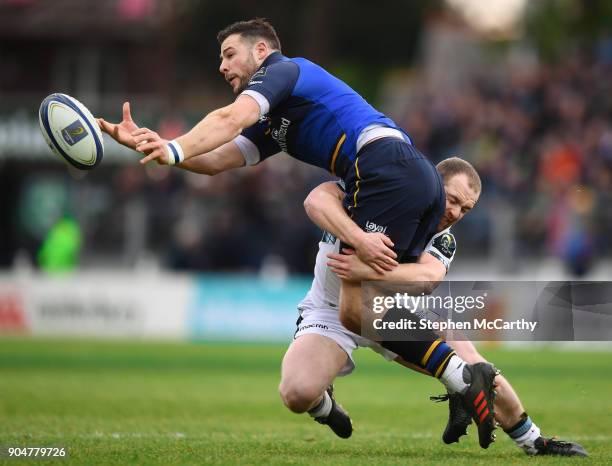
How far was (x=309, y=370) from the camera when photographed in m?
7.69

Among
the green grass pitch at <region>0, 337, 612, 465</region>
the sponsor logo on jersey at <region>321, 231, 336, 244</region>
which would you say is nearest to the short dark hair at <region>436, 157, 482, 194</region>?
the sponsor logo on jersey at <region>321, 231, 336, 244</region>

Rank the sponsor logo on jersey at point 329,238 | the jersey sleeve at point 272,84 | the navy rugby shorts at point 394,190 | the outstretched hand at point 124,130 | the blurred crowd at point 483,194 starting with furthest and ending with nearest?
the blurred crowd at point 483,194
the sponsor logo on jersey at point 329,238
the navy rugby shorts at point 394,190
the jersey sleeve at point 272,84
the outstretched hand at point 124,130

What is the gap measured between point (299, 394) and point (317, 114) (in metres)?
1.82

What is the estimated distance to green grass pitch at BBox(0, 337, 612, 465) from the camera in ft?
24.9

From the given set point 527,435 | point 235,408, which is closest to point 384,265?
point 527,435

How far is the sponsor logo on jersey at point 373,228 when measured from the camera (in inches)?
286

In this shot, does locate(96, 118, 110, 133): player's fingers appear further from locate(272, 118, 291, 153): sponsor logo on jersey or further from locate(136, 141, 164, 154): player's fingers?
locate(272, 118, 291, 153): sponsor logo on jersey

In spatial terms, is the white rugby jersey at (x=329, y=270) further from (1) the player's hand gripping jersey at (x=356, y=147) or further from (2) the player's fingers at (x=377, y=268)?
(2) the player's fingers at (x=377, y=268)

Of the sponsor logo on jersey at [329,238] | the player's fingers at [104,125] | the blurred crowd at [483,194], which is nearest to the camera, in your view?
the player's fingers at [104,125]

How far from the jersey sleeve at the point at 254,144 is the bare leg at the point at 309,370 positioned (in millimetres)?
1305

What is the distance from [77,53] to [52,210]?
699 centimetres

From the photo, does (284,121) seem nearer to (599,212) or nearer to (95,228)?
(599,212)

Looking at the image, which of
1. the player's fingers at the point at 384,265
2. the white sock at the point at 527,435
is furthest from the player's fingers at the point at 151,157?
the white sock at the point at 527,435

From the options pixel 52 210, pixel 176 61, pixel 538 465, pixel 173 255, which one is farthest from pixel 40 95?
pixel 538 465
